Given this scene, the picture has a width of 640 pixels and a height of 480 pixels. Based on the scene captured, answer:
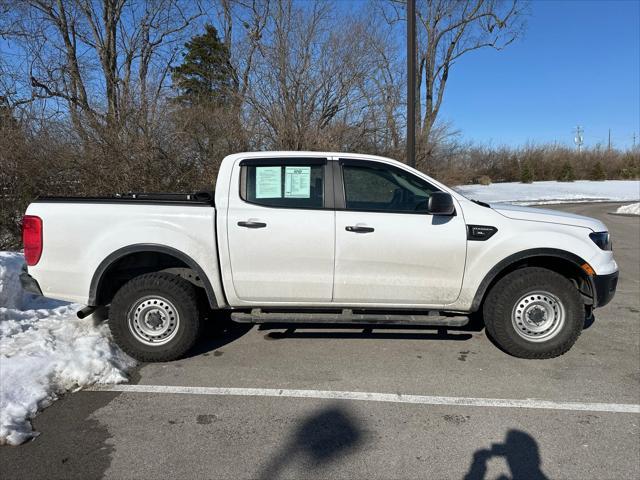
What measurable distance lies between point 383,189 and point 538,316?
1885 millimetres

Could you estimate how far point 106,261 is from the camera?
372cm

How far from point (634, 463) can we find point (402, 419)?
142 cm

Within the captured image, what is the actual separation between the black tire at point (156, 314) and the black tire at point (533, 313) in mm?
2825

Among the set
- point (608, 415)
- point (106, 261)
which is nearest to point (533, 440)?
point (608, 415)

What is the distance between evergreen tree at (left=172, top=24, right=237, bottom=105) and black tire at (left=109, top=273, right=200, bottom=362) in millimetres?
10507

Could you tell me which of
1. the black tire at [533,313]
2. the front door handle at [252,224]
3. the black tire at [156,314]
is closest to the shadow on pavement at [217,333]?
the black tire at [156,314]

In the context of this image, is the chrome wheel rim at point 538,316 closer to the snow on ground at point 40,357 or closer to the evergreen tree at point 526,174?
the snow on ground at point 40,357

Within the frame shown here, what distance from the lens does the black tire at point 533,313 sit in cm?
379

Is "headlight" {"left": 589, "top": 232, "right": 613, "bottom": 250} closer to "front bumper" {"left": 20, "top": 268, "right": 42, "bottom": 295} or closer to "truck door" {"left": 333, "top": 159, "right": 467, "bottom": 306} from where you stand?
"truck door" {"left": 333, "top": 159, "right": 467, "bottom": 306}

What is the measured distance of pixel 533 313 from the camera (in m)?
3.85

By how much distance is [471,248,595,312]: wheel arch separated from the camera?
3742 mm

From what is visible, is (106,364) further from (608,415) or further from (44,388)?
(608,415)

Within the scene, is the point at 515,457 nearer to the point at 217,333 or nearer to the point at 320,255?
the point at 320,255

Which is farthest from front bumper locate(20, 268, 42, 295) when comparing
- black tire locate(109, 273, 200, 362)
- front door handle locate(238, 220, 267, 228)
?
front door handle locate(238, 220, 267, 228)
